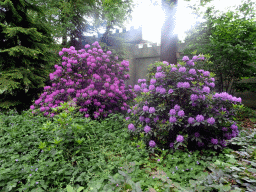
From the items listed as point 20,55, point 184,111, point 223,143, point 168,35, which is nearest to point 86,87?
point 20,55

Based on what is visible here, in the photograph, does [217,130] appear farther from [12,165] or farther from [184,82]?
[12,165]

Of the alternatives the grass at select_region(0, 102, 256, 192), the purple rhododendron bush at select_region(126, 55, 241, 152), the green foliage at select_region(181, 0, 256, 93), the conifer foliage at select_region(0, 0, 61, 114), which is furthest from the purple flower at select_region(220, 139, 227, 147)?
the conifer foliage at select_region(0, 0, 61, 114)

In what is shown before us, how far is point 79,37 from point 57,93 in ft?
24.1

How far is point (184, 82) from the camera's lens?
2.84 m

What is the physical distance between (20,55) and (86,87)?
2.60 metres

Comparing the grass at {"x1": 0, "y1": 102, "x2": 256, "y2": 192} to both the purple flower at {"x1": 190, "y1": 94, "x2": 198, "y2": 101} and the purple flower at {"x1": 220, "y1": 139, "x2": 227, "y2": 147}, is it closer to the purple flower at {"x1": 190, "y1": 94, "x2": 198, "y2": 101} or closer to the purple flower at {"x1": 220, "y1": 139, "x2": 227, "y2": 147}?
the purple flower at {"x1": 220, "y1": 139, "x2": 227, "y2": 147}

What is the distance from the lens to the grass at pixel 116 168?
1.68 metres

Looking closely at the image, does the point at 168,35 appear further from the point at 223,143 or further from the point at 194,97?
the point at 223,143

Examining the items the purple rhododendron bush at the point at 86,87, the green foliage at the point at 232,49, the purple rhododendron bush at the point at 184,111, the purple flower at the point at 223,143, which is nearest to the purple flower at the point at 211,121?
the purple rhododendron bush at the point at 184,111

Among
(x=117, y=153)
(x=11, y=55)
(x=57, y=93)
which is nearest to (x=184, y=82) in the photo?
(x=117, y=153)

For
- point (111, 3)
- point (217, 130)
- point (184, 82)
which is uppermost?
point (111, 3)

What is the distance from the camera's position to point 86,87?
495 cm

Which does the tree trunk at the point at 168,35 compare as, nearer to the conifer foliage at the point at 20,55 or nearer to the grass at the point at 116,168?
the grass at the point at 116,168

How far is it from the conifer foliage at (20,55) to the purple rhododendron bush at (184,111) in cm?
401
